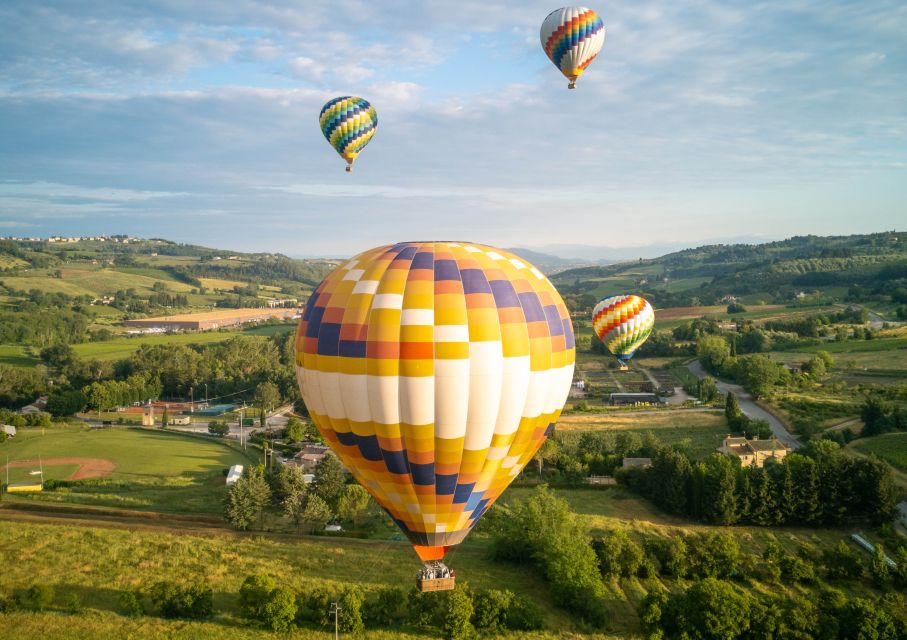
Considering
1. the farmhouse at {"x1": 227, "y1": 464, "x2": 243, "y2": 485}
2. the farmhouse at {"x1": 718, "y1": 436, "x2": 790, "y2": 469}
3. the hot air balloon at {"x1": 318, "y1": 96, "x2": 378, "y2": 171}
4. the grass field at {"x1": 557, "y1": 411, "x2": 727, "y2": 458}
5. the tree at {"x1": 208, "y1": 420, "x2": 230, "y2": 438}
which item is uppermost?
the hot air balloon at {"x1": 318, "y1": 96, "x2": 378, "y2": 171}

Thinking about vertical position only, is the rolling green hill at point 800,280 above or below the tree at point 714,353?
above

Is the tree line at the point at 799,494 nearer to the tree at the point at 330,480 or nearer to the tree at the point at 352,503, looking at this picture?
the tree at the point at 352,503

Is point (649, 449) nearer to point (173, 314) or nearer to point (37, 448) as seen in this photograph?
point (37, 448)

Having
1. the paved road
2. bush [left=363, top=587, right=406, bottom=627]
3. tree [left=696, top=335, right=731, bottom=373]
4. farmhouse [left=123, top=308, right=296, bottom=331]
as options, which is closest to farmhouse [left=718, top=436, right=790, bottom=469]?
the paved road

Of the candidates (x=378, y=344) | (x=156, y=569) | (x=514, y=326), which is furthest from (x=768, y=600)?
(x=156, y=569)

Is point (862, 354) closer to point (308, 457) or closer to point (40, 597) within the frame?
point (308, 457)

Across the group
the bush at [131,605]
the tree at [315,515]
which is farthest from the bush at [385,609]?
the tree at [315,515]

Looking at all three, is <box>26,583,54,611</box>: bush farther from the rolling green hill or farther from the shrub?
the rolling green hill

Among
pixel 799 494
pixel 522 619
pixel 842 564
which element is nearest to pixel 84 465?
pixel 522 619
